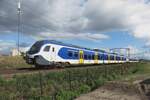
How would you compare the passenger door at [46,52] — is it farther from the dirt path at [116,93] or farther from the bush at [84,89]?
the dirt path at [116,93]

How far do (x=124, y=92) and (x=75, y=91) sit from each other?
98.3 inches

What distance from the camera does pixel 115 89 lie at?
15.9 metres

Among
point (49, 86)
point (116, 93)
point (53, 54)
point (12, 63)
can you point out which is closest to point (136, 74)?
point (53, 54)

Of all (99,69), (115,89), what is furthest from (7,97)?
(99,69)

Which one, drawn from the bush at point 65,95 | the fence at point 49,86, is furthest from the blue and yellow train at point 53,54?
the bush at point 65,95

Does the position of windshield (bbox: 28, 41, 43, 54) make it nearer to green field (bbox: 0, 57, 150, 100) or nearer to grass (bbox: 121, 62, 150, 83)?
grass (bbox: 121, 62, 150, 83)

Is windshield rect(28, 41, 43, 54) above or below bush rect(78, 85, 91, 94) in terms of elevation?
above

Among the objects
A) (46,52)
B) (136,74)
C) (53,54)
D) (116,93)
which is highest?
(46,52)

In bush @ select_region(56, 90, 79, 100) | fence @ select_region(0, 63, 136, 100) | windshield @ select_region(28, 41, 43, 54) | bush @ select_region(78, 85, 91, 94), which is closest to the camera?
fence @ select_region(0, 63, 136, 100)

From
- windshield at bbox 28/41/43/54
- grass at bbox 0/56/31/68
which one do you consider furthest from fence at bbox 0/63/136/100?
grass at bbox 0/56/31/68

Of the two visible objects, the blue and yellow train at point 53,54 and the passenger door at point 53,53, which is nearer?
the blue and yellow train at point 53,54

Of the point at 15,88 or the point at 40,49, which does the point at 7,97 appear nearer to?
the point at 15,88

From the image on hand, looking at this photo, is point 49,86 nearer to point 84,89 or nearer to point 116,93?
point 84,89

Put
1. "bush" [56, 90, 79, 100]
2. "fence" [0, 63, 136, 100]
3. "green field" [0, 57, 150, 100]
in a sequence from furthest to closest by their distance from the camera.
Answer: "bush" [56, 90, 79, 100], "fence" [0, 63, 136, 100], "green field" [0, 57, 150, 100]
